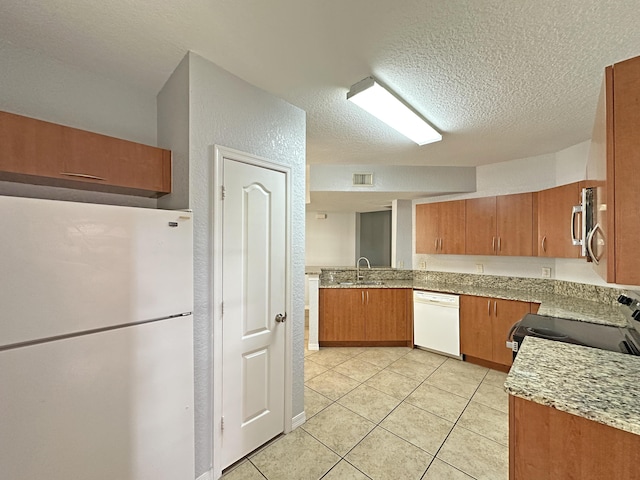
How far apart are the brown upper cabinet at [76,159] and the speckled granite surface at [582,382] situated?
2.10 m

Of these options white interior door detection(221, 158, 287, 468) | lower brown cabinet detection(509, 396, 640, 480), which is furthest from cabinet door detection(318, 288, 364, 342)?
lower brown cabinet detection(509, 396, 640, 480)

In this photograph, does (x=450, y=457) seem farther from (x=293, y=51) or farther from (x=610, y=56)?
(x=293, y=51)

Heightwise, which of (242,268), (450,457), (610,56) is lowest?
(450,457)

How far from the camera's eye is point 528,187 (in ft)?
11.1

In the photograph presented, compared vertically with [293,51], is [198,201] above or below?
below

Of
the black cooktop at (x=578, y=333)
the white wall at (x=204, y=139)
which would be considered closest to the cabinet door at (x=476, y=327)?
the black cooktop at (x=578, y=333)

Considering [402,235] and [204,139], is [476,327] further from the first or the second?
[204,139]

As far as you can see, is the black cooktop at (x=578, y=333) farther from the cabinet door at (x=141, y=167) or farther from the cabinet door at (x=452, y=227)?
the cabinet door at (x=141, y=167)

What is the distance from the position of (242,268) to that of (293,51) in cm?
134

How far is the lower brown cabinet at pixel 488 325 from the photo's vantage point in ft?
9.80

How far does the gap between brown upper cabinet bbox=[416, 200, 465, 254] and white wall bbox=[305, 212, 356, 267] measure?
2238 millimetres

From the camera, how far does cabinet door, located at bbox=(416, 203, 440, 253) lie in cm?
389

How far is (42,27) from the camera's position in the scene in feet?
4.42

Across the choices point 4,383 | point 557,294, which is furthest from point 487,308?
point 4,383
